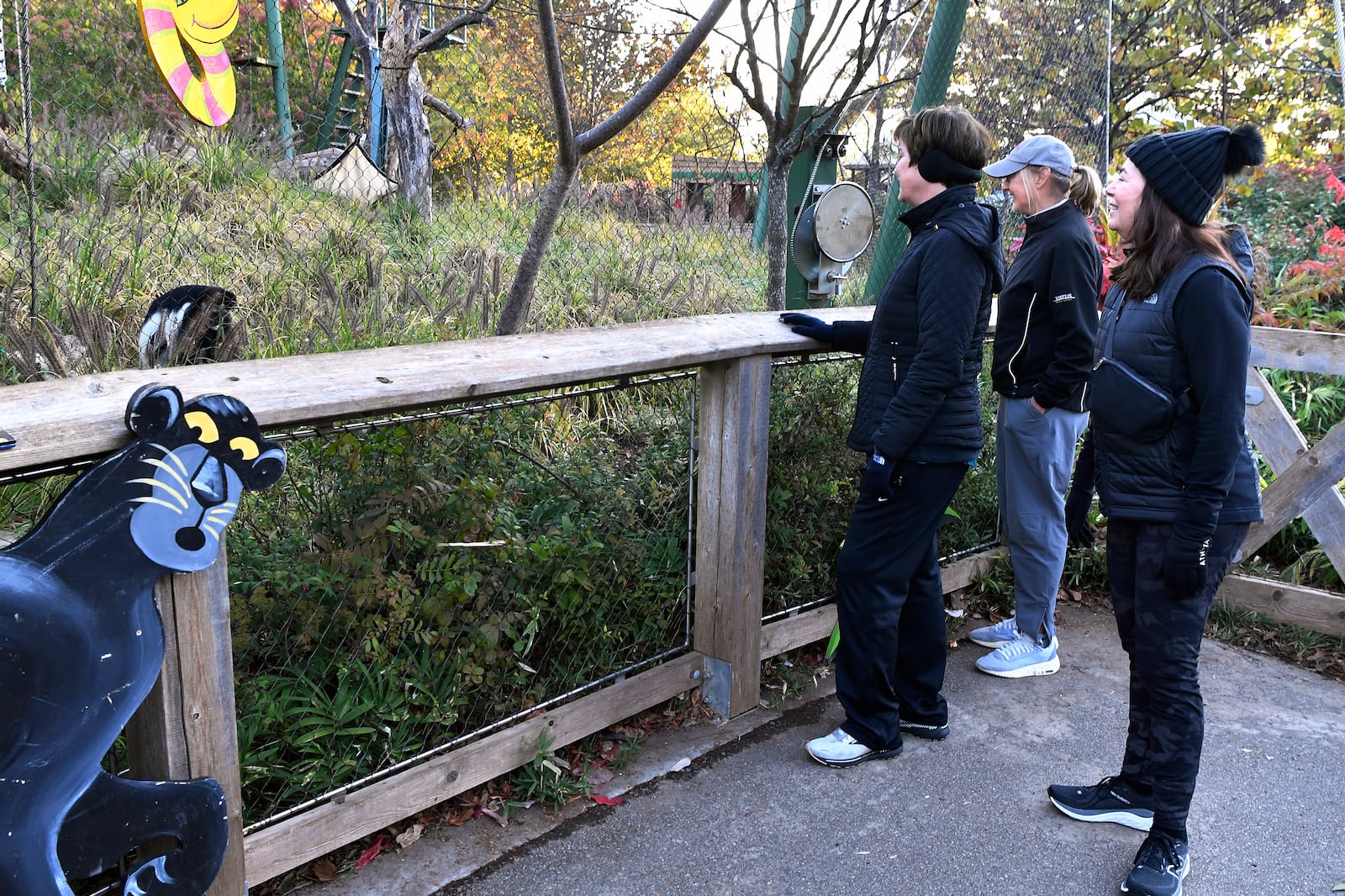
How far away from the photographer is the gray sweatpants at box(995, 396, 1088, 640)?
4.03 meters

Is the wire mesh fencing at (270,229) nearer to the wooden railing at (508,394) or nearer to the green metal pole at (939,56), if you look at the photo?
the wooden railing at (508,394)

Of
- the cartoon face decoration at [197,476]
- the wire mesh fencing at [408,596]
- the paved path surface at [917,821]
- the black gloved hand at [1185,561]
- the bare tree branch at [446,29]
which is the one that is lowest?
the paved path surface at [917,821]

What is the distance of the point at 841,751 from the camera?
3.47 m

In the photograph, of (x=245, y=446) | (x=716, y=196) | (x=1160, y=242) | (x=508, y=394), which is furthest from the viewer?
(x=716, y=196)

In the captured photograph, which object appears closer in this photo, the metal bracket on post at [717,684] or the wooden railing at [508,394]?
the wooden railing at [508,394]

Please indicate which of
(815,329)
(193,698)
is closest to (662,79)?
(815,329)

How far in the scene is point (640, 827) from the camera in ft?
10.2

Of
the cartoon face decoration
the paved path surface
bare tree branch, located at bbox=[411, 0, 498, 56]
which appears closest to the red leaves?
the paved path surface

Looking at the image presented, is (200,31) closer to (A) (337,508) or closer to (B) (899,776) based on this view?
(A) (337,508)

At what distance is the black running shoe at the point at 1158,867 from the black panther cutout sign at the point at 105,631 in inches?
91.2

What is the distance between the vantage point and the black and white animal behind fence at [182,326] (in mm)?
3908

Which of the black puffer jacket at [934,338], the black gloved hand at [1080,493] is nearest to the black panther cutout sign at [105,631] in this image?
the black puffer jacket at [934,338]

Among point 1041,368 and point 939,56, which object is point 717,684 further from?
point 939,56

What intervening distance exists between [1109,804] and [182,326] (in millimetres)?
3588
